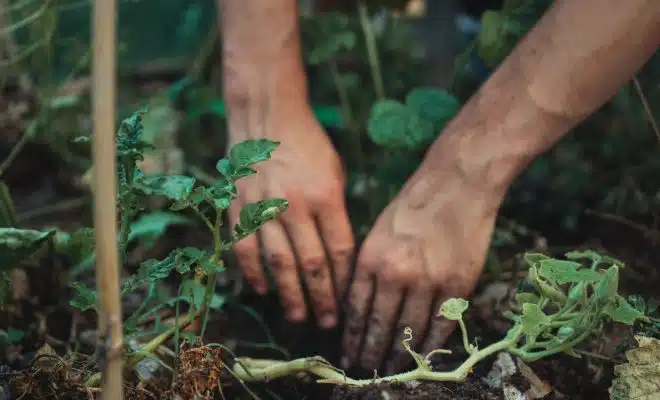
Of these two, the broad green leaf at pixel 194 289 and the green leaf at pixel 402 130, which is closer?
the broad green leaf at pixel 194 289

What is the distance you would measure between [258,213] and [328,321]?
27 cm

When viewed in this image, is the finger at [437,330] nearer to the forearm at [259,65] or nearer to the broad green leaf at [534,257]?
the broad green leaf at [534,257]

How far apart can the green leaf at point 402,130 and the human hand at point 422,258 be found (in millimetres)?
160

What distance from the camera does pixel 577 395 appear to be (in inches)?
34.6

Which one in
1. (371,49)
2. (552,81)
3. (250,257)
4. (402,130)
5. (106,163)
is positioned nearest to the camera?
(106,163)

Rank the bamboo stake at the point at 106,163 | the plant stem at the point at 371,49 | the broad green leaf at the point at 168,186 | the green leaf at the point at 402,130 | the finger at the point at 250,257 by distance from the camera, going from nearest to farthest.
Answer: the bamboo stake at the point at 106,163, the broad green leaf at the point at 168,186, the finger at the point at 250,257, the green leaf at the point at 402,130, the plant stem at the point at 371,49

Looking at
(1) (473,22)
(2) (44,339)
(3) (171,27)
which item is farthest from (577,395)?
(3) (171,27)

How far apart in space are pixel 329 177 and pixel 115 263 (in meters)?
0.46

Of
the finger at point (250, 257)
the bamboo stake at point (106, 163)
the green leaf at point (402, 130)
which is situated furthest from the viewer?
the green leaf at point (402, 130)

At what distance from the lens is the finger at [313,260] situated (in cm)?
89

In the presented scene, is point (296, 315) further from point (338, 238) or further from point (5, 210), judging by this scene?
point (5, 210)

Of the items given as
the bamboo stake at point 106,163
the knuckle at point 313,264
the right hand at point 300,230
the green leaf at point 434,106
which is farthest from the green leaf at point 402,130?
the bamboo stake at point 106,163

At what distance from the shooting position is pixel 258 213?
729mm

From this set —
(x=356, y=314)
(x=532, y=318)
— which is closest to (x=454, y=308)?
(x=532, y=318)
